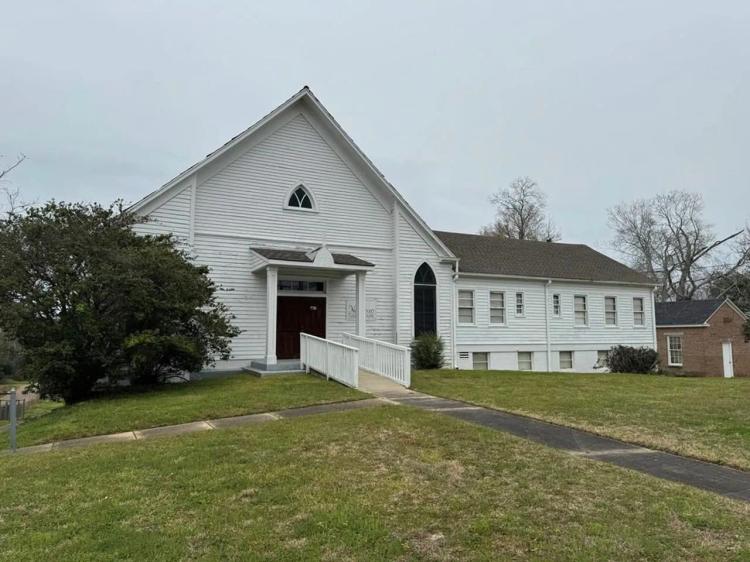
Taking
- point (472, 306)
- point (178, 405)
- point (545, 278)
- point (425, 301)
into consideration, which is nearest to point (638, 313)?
point (545, 278)

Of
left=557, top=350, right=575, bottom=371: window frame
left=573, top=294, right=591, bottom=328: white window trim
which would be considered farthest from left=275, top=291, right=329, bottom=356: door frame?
left=573, top=294, right=591, bottom=328: white window trim

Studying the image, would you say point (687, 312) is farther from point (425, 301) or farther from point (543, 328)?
point (425, 301)

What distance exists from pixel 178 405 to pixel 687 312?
32.2 meters

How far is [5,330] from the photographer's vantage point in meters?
12.3

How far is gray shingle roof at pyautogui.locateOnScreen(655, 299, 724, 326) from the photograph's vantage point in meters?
32.5

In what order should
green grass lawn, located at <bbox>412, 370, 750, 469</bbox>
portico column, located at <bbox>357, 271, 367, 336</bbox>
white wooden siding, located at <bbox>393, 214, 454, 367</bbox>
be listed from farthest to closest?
white wooden siding, located at <bbox>393, 214, 454, 367</bbox> → portico column, located at <bbox>357, 271, 367, 336</bbox> → green grass lawn, located at <bbox>412, 370, 750, 469</bbox>

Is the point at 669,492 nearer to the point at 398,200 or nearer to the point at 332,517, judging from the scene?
the point at 332,517

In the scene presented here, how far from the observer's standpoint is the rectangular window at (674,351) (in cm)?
3325

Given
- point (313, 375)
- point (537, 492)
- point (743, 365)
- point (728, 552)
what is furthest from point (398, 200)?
point (743, 365)

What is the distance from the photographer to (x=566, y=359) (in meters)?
25.1

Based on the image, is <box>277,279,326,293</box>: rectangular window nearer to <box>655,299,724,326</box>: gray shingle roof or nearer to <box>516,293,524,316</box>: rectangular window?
<box>516,293,524,316</box>: rectangular window

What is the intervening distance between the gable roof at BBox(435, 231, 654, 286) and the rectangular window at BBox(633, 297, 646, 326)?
3.11 ft

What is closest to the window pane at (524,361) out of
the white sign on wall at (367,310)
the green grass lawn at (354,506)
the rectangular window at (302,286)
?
the white sign on wall at (367,310)

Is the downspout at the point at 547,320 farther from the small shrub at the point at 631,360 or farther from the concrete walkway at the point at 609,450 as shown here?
the concrete walkway at the point at 609,450
